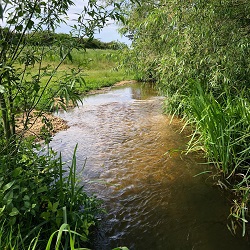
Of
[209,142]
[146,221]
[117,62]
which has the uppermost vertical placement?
[117,62]

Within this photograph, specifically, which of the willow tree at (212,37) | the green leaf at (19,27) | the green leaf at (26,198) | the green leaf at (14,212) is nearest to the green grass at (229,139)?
the willow tree at (212,37)

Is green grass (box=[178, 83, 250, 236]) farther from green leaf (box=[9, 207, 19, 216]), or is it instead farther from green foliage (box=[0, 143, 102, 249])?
green leaf (box=[9, 207, 19, 216])

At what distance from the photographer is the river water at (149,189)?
8.50ft

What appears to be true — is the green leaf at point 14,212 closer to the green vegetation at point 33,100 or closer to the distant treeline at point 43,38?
the green vegetation at point 33,100

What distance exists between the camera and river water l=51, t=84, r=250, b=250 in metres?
2.59

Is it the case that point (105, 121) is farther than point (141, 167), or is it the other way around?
point (105, 121)

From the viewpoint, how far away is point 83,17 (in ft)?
7.03

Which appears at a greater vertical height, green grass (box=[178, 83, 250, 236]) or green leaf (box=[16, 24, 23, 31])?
green leaf (box=[16, 24, 23, 31])

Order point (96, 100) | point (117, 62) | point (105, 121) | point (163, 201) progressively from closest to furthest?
point (163, 201)
point (117, 62)
point (105, 121)
point (96, 100)

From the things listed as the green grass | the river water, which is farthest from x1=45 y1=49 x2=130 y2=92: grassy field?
the green grass

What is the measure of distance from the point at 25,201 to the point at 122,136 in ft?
13.4

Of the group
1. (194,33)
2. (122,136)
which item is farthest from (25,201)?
(122,136)

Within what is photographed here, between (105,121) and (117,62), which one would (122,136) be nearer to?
(105,121)

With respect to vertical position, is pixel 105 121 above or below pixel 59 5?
below
